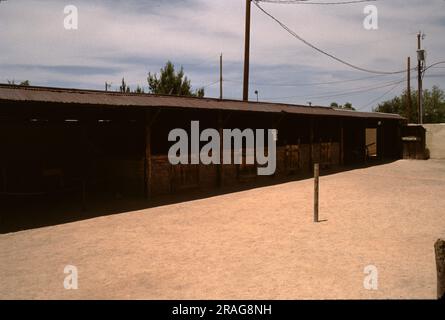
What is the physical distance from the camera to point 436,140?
24.9 meters

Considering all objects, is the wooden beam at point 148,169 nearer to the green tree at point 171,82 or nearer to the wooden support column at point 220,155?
the wooden support column at point 220,155

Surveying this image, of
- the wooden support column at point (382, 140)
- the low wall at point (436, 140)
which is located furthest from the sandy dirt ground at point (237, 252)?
the low wall at point (436, 140)

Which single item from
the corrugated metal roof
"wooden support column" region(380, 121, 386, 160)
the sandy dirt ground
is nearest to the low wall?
"wooden support column" region(380, 121, 386, 160)

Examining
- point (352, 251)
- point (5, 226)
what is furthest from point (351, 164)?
point (5, 226)

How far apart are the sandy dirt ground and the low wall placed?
54.7ft

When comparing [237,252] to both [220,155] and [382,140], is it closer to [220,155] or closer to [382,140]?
[220,155]

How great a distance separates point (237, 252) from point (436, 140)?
24078 mm

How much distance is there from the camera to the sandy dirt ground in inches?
185

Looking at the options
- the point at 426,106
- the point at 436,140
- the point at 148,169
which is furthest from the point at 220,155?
the point at 426,106

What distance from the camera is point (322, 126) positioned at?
20.4 metres

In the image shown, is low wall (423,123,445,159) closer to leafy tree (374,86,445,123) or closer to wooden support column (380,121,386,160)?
wooden support column (380,121,386,160)

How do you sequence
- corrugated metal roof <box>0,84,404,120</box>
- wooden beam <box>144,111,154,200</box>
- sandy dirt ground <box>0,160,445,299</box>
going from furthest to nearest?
wooden beam <box>144,111,154,200</box> < corrugated metal roof <box>0,84,404,120</box> < sandy dirt ground <box>0,160,445,299</box>

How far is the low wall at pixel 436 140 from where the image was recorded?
80.9 ft
